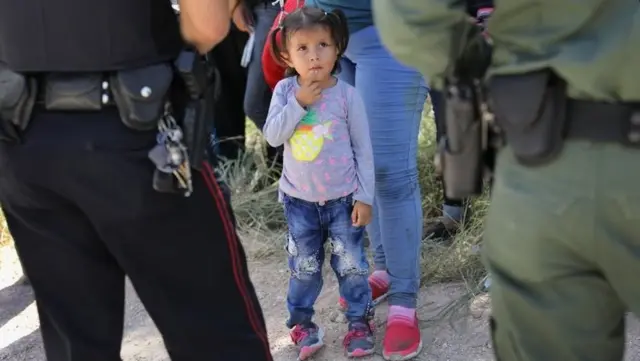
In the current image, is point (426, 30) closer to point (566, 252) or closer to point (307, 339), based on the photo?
point (566, 252)

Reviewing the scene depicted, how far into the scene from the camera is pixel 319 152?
113 inches

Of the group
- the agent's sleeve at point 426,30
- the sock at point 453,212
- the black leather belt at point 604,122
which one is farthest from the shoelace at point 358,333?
the black leather belt at point 604,122

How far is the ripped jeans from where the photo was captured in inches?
116

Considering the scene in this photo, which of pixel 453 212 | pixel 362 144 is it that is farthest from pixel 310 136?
pixel 453 212

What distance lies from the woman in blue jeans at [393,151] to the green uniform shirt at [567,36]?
1.31 m

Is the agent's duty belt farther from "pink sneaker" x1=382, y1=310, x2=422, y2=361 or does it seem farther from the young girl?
"pink sneaker" x1=382, y1=310, x2=422, y2=361

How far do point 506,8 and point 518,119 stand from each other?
0.62 feet

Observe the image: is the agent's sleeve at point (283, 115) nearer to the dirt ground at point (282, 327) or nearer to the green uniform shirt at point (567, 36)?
the dirt ground at point (282, 327)

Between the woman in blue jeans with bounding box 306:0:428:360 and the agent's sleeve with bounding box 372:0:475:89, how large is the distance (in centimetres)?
123

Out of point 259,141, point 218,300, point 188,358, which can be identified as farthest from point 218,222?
point 259,141

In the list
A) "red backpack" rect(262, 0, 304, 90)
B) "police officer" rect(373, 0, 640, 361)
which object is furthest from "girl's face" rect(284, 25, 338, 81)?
"police officer" rect(373, 0, 640, 361)

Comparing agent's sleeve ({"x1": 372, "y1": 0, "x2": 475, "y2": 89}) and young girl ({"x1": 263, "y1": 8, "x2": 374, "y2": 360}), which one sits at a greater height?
agent's sleeve ({"x1": 372, "y1": 0, "x2": 475, "y2": 89})

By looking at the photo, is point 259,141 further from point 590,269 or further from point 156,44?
point 590,269

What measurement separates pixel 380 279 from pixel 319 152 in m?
0.77
